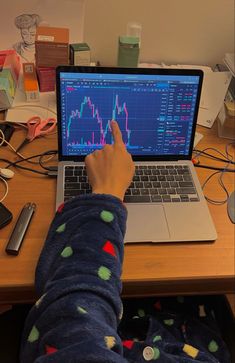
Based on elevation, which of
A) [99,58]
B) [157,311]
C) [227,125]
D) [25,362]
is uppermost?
[99,58]

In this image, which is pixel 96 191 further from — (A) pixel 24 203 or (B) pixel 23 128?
(B) pixel 23 128

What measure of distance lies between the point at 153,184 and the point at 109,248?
0.29m

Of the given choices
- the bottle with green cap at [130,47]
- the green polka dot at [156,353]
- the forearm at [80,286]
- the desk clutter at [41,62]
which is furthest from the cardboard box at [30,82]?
the green polka dot at [156,353]

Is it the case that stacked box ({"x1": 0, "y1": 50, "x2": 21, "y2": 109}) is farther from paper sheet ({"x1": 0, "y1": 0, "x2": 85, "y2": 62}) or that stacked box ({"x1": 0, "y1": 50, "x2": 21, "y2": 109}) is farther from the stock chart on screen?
the stock chart on screen

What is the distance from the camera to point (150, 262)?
0.74m

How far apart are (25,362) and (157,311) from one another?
39 cm

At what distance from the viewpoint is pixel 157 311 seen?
35.6 inches

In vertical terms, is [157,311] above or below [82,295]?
below

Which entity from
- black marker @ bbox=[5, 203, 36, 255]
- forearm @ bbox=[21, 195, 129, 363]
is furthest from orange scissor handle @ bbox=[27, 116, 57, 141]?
forearm @ bbox=[21, 195, 129, 363]

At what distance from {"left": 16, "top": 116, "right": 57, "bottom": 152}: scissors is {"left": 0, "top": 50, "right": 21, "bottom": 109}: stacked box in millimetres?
98

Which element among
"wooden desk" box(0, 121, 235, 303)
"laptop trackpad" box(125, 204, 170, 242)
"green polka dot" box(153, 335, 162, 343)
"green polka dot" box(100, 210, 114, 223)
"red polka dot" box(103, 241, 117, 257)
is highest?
"green polka dot" box(100, 210, 114, 223)

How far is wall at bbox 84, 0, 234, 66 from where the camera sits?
1162 mm

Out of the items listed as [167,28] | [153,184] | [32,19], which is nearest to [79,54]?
[32,19]

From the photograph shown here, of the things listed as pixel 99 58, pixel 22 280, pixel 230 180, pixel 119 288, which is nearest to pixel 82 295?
pixel 119 288
